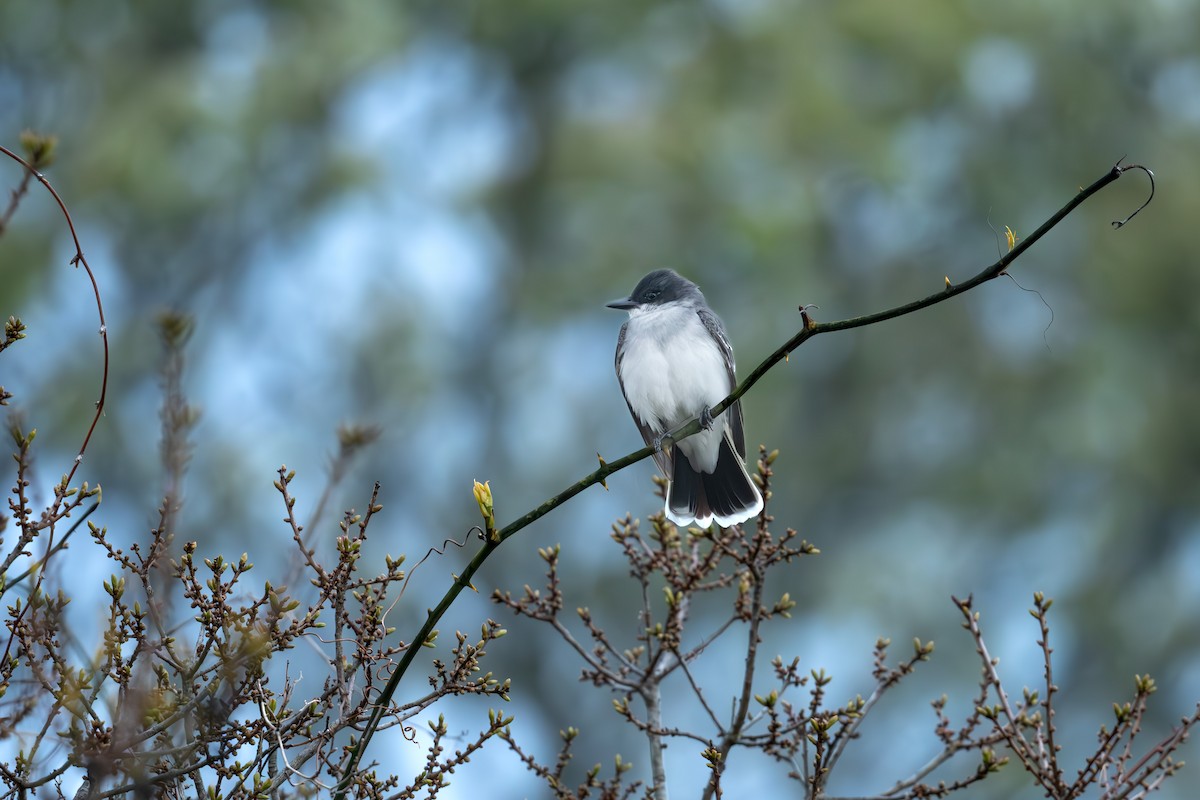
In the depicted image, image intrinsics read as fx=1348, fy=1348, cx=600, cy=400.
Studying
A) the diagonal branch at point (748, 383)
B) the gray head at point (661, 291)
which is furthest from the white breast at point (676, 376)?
the diagonal branch at point (748, 383)

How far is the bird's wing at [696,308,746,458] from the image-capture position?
5688mm

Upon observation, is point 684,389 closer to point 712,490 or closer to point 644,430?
point 644,430

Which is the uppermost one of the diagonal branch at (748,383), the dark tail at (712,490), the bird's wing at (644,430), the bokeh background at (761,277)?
the bokeh background at (761,277)

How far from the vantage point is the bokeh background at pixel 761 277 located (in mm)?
11938

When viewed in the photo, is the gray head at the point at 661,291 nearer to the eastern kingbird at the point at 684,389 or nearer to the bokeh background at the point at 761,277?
the eastern kingbird at the point at 684,389

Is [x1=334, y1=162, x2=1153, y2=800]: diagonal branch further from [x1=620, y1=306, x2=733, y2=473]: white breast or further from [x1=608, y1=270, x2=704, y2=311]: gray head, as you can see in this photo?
[x1=608, y1=270, x2=704, y2=311]: gray head

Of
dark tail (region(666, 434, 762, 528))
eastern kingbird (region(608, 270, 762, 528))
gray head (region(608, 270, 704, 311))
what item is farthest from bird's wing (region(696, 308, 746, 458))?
dark tail (region(666, 434, 762, 528))

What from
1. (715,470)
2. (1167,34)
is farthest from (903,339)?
(715,470)

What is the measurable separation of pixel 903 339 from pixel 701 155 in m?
2.88

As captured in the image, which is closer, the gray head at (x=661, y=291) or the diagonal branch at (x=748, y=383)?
the diagonal branch at (x=748, y=383)

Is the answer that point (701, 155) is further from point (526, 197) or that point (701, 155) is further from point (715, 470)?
point (715, 470)

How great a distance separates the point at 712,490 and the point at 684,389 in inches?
18.7

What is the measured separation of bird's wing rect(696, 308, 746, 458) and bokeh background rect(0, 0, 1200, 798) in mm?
5749

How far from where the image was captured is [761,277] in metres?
12.3
